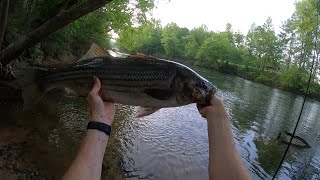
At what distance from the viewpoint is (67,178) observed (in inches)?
75.4

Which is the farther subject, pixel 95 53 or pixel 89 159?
pixel 95 53

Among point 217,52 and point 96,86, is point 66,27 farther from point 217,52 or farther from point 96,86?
point 217,52

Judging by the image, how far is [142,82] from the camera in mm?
2525

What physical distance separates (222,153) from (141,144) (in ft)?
30.4

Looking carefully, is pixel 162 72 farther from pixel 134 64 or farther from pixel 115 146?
pixel 115 146

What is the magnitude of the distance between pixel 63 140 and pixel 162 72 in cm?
823

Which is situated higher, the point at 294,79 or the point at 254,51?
the point at 254,51

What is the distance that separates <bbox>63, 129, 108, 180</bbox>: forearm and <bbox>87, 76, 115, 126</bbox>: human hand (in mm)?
150

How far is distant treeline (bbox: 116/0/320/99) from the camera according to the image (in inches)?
2192

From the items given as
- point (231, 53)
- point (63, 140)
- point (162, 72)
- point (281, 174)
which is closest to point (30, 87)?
point (162, 72)

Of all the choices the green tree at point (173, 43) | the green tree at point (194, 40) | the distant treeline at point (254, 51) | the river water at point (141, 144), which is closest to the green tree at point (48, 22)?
the river water at point (141, 144)

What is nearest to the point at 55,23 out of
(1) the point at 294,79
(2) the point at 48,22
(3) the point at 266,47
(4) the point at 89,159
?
(2) the point at 48,22

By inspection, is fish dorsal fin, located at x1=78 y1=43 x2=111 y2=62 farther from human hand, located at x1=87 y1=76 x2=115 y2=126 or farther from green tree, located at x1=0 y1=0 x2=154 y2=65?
green tree, located at x1=0 y1=0 x2=154 y2=65

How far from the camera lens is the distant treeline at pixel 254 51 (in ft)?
183
